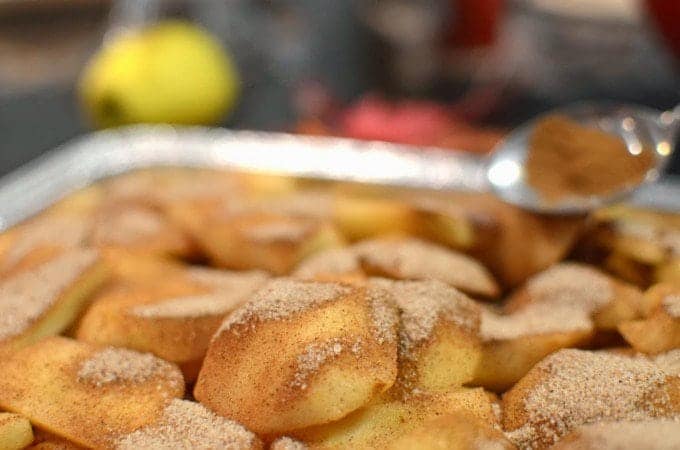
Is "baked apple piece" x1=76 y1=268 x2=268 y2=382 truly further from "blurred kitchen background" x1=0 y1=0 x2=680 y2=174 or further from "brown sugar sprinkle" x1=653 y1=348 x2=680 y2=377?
"blurred kitchen background" x1=0 y1=0 x2=680 y2=174

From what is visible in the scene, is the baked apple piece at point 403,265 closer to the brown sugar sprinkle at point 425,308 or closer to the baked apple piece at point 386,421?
the brown sugar sprinkle at point 425,308

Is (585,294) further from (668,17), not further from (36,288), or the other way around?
(668,17)

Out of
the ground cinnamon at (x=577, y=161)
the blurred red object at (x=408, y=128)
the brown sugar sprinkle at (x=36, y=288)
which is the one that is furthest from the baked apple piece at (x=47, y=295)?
the blurred red object at (x=408, y=128)

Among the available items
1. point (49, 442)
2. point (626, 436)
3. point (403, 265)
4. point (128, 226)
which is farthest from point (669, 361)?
point (128, 226)

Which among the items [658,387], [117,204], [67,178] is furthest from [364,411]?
[67,178]

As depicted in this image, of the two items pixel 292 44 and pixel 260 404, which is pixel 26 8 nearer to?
pixel 292 44

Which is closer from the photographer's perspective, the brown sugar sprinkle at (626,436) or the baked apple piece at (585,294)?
the brown sugar sprinkle at (626,436)
